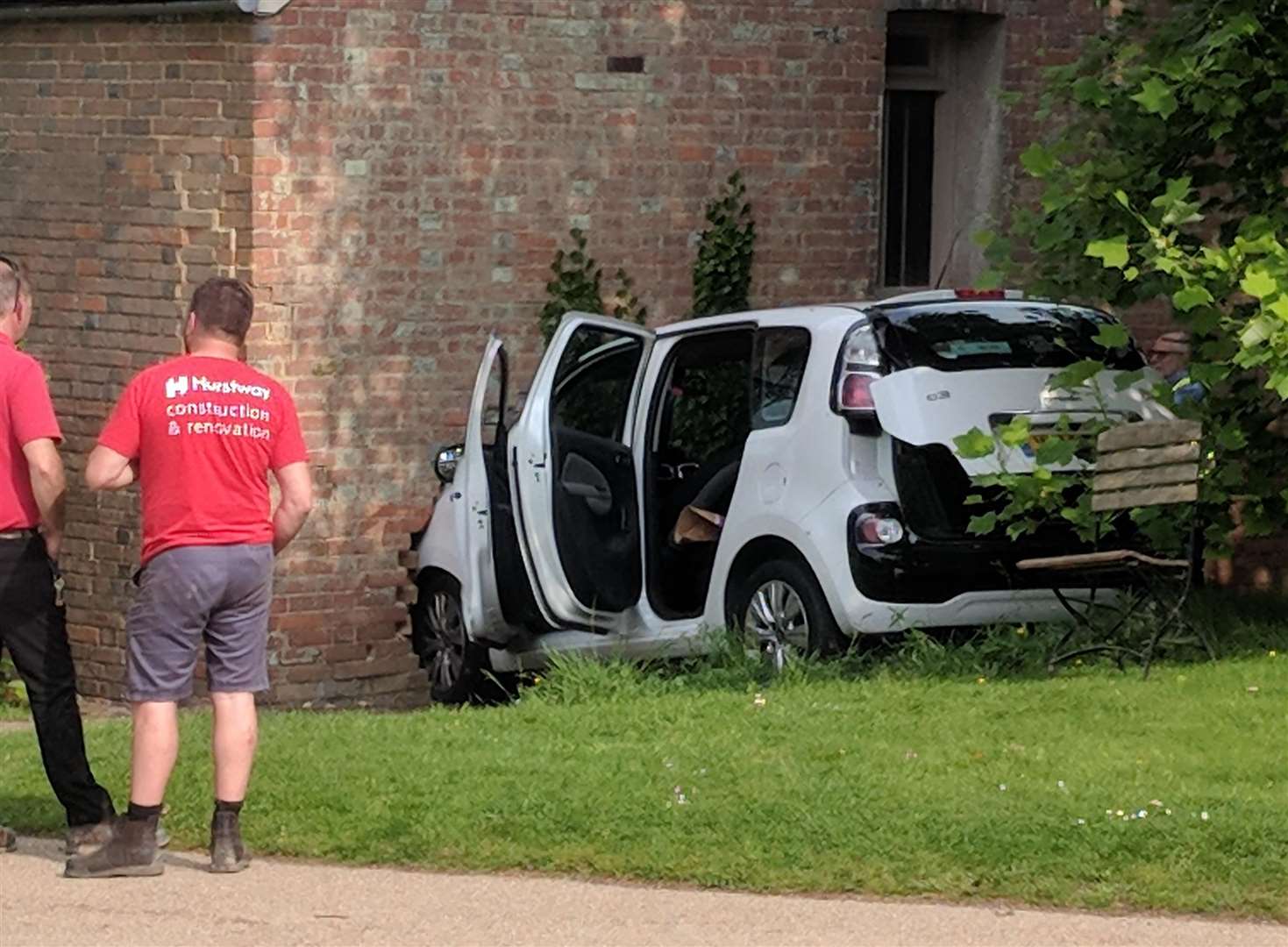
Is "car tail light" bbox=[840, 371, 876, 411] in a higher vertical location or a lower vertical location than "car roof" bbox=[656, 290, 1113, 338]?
lower

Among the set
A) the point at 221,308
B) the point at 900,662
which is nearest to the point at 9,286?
the point at 221,308

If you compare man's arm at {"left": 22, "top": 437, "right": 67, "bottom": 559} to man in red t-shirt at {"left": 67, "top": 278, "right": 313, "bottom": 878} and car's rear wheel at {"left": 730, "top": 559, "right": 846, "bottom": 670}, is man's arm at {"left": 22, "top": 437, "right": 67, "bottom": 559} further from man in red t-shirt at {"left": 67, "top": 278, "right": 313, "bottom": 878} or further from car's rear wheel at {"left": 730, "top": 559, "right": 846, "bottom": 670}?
car's rear wheel at {"left": 730, "top": 559, "right": 846, "bottom": 670}

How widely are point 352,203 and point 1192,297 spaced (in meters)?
4.81

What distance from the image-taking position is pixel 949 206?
52.4 feet

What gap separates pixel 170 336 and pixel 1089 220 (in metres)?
4.90

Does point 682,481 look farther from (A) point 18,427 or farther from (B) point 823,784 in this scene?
(A) point 18,427

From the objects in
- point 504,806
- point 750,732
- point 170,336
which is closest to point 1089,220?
point 750,732

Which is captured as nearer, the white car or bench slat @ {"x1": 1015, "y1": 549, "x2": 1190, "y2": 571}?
bench slat @ {"x1": 1015, "y1": 549, "x2": 1190, "y2": 571}

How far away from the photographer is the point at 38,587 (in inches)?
318

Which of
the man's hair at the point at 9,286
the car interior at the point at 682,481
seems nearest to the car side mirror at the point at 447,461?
the car interior at the point at 682,481

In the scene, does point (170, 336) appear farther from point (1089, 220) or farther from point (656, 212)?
point (1089, 220)

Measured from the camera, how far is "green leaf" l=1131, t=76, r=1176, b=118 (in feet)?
33.7

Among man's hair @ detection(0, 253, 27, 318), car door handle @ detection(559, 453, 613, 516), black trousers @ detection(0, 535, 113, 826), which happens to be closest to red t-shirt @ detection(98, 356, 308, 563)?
black trousers @ detection(0, 535, 113, 826)

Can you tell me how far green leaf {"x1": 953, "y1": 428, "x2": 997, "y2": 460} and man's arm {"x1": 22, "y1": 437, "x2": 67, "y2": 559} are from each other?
390 centimetres
